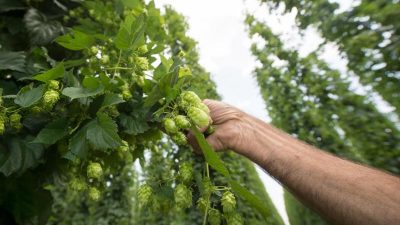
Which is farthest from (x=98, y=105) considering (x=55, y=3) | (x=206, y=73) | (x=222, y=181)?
(x=206, y=73)

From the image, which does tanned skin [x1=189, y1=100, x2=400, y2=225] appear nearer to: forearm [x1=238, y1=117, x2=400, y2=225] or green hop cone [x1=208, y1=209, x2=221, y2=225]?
forearm [x1=238, y1=117, x2=400, y2=225]

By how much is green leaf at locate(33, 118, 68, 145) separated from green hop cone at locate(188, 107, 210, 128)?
394 mm

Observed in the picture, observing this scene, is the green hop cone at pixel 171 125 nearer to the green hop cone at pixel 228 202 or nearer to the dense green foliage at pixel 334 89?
the green hop cone at pixel 228 202

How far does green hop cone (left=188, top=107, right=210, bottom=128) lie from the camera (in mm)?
837

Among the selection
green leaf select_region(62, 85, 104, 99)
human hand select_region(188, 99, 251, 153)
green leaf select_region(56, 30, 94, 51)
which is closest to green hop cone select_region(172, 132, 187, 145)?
green leaf select_region(62, 85, 104, 99)

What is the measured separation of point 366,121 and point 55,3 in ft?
7.03

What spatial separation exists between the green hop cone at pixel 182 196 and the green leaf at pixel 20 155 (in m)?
0.56

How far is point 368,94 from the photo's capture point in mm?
2301

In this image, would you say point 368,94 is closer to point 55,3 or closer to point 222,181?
point 222,181

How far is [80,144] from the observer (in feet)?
3.10

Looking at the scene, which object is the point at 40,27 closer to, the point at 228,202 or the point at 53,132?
the point at 53,132

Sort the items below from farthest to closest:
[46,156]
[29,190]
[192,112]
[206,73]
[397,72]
→ [206,73], [397,72], [29,190], [46,156], [192,112]

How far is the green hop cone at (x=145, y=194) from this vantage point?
1.00 meters

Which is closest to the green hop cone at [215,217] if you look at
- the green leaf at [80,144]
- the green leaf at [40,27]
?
the green leaf at [80,144]
